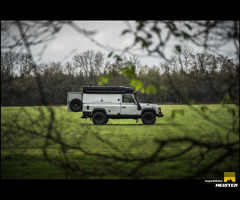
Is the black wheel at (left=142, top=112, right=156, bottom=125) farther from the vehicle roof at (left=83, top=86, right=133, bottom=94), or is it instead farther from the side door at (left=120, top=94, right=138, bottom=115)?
the vehicle roof at (left=83, top=86, right=133, bottom=94)

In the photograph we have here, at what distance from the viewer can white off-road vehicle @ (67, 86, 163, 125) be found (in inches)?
432

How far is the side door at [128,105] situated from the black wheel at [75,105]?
6.71 feet

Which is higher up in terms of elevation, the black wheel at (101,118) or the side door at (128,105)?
the side door at (128,105)

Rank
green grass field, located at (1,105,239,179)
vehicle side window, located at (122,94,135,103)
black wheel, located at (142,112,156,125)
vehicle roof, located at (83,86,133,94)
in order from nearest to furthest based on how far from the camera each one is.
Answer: green grass field, located at (1,105,239,179), vehicle roof, located at (83,86,133,94), vehicle side window, located at (122,94,135,103), black wheel, located at (142,112,156,125)

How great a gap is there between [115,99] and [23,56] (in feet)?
26.8

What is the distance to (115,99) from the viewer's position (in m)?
11.0

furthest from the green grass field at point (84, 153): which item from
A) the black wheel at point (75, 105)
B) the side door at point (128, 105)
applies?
the black wheel at point (75, 105)

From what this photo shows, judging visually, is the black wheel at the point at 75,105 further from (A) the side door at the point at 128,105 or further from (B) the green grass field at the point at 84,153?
(B) the green grass field at the point at 84,153

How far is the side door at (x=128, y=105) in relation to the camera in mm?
11070

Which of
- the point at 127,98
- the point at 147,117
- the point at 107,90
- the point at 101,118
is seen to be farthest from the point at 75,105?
the point at 147,117

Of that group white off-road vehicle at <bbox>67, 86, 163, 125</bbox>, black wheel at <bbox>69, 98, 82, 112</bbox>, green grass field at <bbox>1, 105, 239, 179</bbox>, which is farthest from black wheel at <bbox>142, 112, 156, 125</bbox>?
green grass field at <bbox>1, 105, 239, 179</bbox>
